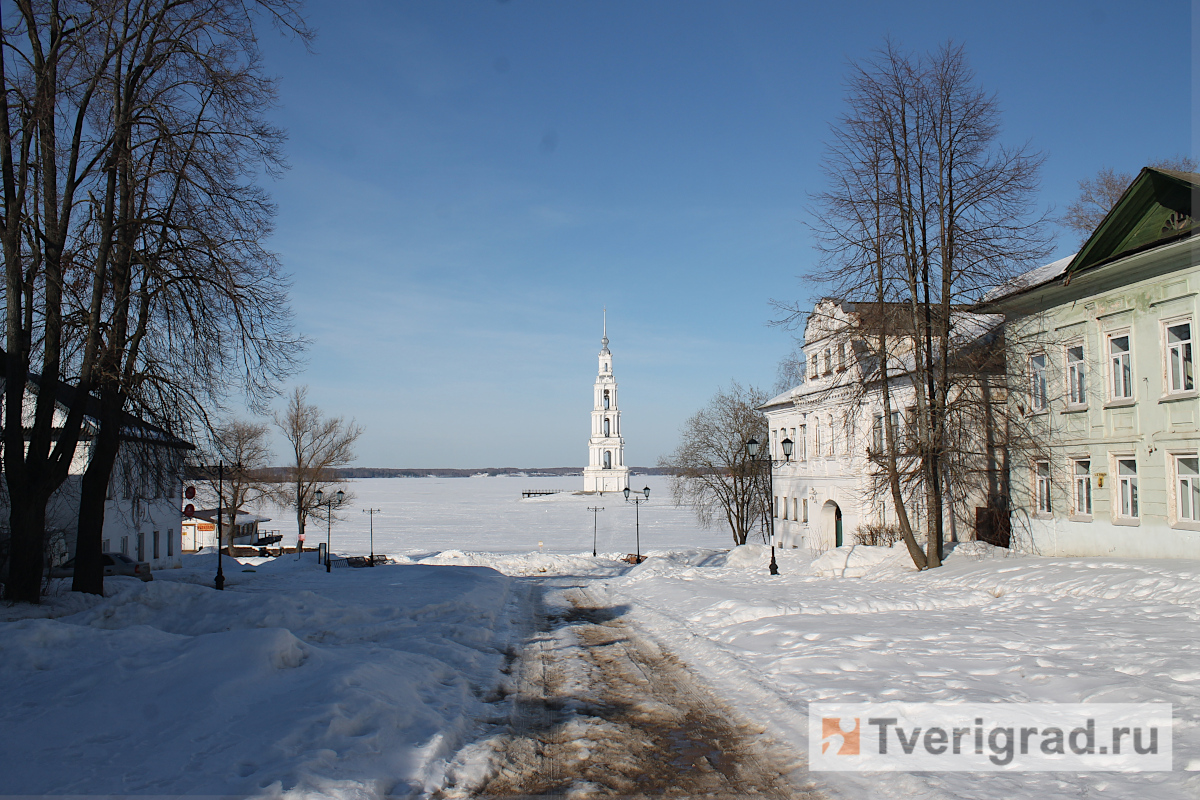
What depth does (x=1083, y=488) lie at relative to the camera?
19594 mm

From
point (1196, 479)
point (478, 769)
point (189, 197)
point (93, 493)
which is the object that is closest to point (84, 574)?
point (93, 493)

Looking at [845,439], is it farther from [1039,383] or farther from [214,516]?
[214,516]

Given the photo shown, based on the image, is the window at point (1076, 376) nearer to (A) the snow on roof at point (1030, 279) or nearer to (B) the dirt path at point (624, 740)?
(A) the snow on roof at point (1030, 279)

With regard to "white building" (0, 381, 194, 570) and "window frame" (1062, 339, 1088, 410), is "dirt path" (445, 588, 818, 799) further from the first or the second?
"window frame" (1062, 339, 1088, 410)

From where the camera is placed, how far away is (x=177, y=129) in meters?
15.8

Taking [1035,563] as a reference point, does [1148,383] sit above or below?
above

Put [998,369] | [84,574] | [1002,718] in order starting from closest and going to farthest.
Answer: [1002,718]
[84,574]
[998,369]

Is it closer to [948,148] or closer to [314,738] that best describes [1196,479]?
[948,148]

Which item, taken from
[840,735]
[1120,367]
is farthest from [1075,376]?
[840,735]

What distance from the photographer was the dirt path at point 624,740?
632 centimetres

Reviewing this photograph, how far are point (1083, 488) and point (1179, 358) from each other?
4483 millimetres

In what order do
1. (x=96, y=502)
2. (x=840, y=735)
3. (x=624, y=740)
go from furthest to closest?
(x=96, y=502), (x=624, y=740), (x=840, y=735)

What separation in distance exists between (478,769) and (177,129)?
14786mm

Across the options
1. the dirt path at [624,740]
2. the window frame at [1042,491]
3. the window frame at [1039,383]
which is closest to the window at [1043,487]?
the window frame at [1042,491]
